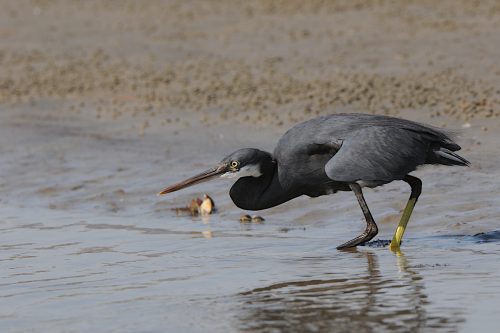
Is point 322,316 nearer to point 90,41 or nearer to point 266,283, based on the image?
point 266,283

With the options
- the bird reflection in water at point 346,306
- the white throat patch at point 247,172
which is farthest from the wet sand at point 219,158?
the white throat patch at point 247,172

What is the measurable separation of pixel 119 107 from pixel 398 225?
616cm

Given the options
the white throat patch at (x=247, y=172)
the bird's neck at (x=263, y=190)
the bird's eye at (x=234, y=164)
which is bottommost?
the bird's neck at (x=263, y=190)

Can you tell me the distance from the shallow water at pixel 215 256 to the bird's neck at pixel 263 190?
0.32 metres

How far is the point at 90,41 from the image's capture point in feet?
57.8

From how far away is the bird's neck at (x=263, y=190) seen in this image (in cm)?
825

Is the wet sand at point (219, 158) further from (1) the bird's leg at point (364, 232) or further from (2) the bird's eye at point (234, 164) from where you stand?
(2) the bird's eye at point (234, 164)

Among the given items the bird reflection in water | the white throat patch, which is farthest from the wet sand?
the white throat patch

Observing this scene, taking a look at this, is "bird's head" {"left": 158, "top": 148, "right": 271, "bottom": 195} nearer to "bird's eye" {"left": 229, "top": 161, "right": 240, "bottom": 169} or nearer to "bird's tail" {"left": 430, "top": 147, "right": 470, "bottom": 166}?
"bird's eye" {"left": 229, "top": 161, "right": 240, "bottom": 169}

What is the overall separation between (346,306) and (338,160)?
157 cm

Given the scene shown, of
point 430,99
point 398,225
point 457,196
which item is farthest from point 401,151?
point 430,99

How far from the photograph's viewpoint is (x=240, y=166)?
827 cm

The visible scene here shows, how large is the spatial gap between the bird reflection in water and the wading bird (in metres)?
0.79

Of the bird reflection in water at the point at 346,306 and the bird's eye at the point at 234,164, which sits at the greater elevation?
the bird's eye at the point at 234,164
